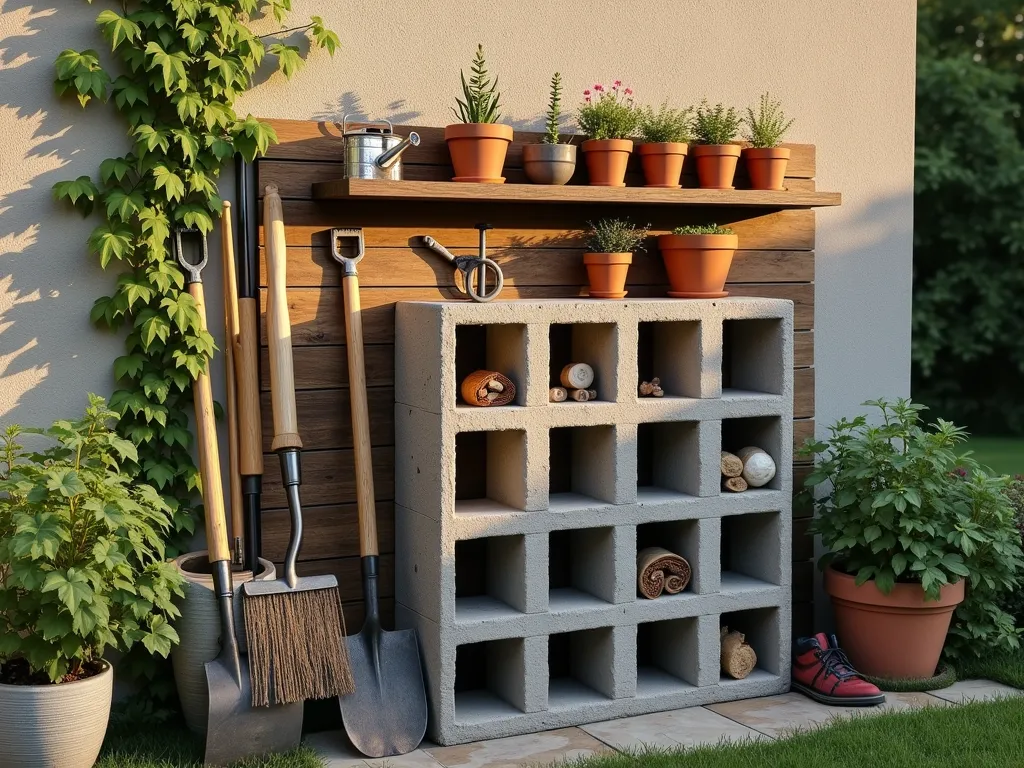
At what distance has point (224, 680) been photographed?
10.1ft

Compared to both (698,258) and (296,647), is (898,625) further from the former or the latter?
(296,647)

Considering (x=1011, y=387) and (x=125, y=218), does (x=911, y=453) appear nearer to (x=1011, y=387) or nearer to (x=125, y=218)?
(x=125, y=218)

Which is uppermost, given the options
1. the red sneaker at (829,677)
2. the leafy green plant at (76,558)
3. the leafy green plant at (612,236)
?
the leafy green plant at (612,236)

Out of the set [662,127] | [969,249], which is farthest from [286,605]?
[969,249]

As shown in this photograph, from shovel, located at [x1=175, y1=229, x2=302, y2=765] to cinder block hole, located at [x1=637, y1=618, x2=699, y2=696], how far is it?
3.56 ft

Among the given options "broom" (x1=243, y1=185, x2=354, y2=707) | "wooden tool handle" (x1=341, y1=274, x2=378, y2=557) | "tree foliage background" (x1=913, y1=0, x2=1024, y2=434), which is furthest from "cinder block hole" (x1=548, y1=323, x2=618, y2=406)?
"tree foliage background" (x1=913, y1=0, x2=1024, y2=434)

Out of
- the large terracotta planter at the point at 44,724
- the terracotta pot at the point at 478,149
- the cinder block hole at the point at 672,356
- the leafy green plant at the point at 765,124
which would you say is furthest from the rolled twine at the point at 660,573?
the large terracotta planter at the point at 44,724

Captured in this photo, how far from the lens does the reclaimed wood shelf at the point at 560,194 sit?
10.7 feet

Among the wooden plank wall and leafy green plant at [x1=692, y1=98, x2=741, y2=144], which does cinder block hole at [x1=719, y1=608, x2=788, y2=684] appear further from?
leafy green plant at [x1=692, y1=98, x2=741, y2=144]

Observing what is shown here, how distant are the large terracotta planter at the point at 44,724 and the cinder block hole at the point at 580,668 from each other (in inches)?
50.0

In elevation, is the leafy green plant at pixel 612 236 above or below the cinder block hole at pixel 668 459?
above

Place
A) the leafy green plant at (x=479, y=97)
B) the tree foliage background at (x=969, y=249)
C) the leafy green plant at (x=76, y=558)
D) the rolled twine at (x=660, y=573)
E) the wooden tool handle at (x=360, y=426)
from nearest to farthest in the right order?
the leafy green plant at (x=76, y=558) < the wooden tool handle at (x=360, y=426) < the leafy green plant at (x=479, y=97) < the rolled twine at (x=660, y=573) < the tree foliage background at (x=969, y=249)

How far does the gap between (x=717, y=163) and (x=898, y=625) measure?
1.52 m

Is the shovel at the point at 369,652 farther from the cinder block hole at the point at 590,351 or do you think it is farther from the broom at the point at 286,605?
the cinder block hole at the point at 590,351
